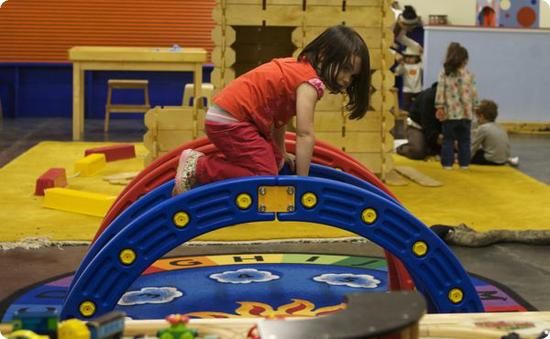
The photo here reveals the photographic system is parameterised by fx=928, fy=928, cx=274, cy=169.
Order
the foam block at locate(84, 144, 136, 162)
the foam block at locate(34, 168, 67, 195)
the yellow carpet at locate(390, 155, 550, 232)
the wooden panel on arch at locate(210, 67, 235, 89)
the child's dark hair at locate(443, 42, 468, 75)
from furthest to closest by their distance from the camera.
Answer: the foam block at locate(84, 144, 136, 162) → the child's dark hair at locate(443, 42, 468, 75) → the wooden panel on arch at locate(210, 67, 235, 89) → the foam block at locate(34, 168, 67, 195) → the yellow carpet at locate(390, 155, 550, 232)

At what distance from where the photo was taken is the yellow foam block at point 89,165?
25.1 ft

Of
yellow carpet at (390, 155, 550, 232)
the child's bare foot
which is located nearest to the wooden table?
yellow carpet at (390, 155, 550, 232)

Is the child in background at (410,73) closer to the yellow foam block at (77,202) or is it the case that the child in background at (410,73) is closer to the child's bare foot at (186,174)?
the yellow foam block at (77,202)

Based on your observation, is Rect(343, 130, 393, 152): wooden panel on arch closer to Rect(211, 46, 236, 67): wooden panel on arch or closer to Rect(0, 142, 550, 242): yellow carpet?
Rect(0, 142, 550, 242): yellow carpet

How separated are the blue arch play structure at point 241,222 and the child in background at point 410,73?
30.8 feet

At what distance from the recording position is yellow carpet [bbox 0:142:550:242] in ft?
18.2

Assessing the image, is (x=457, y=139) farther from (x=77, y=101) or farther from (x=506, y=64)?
(x=77, y=101)

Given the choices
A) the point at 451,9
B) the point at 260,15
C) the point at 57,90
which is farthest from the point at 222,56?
the point at 451,9

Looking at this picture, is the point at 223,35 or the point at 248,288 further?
the point at 223,35

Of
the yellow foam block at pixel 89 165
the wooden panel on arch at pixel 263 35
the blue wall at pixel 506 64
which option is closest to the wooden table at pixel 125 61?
the yellow foam block at pixel 89 165

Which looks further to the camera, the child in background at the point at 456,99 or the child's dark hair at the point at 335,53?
the child in background at the point at 456,99

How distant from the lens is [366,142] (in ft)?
23.6

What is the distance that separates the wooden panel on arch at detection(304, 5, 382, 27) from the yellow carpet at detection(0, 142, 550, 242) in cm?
130

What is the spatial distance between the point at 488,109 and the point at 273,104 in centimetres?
546
